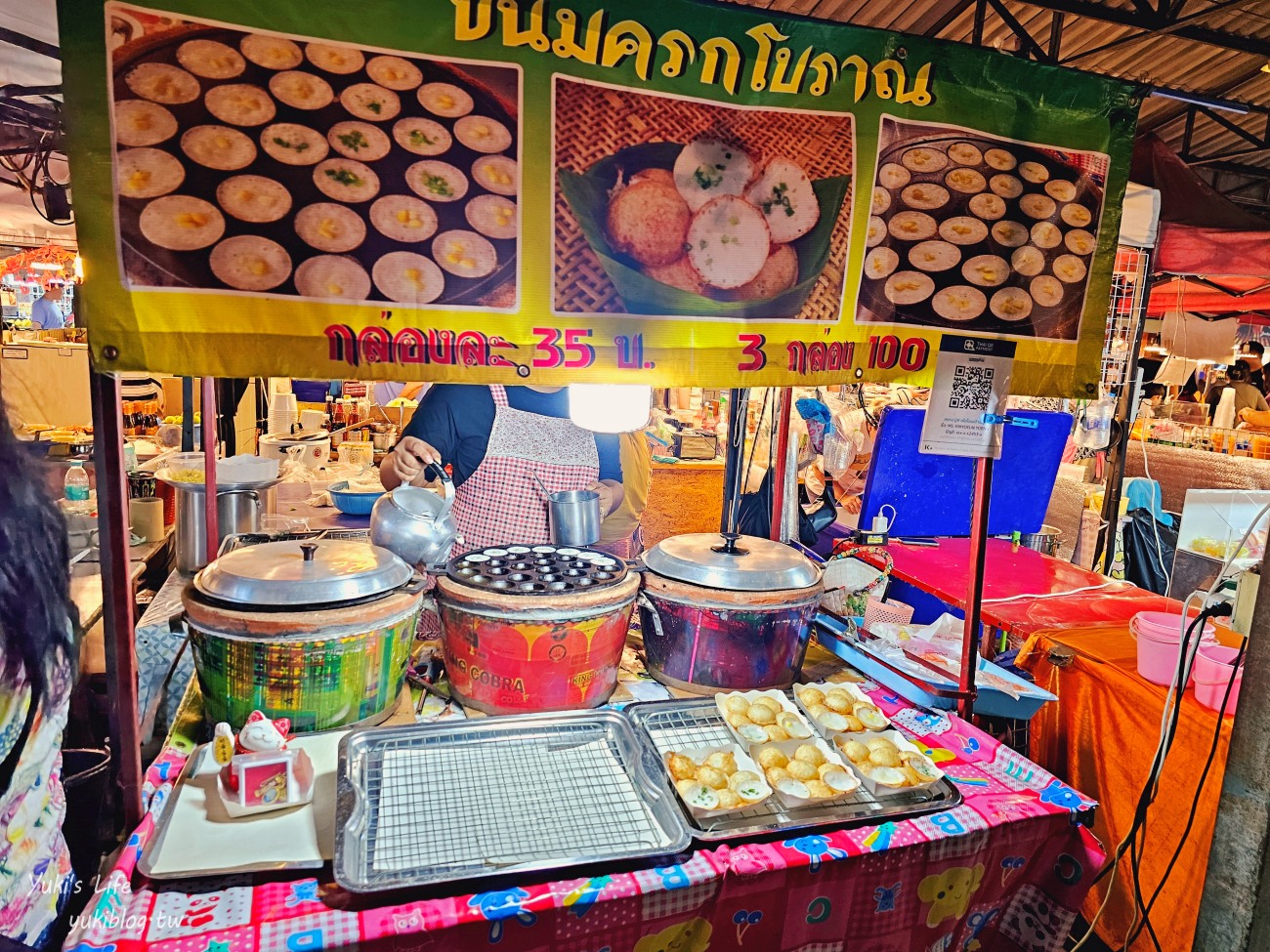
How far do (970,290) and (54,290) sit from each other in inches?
635

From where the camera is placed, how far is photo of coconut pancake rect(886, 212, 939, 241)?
6.48 ft

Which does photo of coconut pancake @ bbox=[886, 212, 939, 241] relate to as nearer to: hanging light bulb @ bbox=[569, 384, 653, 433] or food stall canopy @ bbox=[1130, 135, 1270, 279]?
hanging light bulb @ bbox=[569, 384, 653, 433]

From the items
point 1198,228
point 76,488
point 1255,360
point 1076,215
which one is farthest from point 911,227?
point 1255,360

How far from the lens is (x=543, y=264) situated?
66.4 inches

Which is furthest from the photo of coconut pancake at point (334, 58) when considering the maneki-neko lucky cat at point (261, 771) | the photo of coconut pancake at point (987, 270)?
the photo of coconut pancake at point (987, 270)

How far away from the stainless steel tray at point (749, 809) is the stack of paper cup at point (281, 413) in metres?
5.79

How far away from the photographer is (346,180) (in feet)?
5.04

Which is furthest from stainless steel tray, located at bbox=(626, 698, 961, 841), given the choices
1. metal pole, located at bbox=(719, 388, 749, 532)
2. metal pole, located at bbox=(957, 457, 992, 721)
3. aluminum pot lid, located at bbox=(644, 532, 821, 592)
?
metal pole, located at bbox=(719, 388, 749, 532)

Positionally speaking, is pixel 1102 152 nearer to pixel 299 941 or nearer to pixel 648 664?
pixel 648 664

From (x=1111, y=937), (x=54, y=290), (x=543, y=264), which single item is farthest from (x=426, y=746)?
(x=54, y=290)

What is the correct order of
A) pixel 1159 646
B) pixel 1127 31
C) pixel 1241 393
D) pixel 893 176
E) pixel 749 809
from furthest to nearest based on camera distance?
pixel 1241 393 → pixel 1127 31 → pixel 1159 646 → pixel 893 176 → pixel 749 809

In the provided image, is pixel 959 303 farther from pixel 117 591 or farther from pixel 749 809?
pixel 117 591

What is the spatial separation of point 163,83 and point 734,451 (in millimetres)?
2251

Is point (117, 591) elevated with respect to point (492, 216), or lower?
lower
